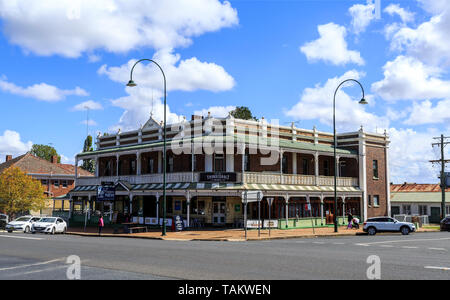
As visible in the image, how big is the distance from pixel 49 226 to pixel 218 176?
13054mm

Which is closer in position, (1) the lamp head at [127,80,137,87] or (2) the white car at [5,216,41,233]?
(1) the lamp head at [127,80,137,87]

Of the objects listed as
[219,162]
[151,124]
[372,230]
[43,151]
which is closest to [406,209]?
[372,230]

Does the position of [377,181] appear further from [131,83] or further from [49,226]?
[49,226]

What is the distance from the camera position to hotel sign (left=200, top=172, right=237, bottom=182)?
33.7 m

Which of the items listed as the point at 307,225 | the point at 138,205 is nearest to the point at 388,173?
the point at 307,225

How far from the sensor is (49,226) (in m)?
34.4

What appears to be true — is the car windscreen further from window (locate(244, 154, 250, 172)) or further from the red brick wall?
the red brick wall

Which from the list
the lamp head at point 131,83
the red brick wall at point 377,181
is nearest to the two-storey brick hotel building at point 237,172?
the red brick wall at point 377,181

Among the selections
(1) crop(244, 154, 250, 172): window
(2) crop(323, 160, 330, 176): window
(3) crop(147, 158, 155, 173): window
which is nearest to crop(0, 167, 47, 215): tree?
(3) crop(147, 158, 155, 173): window

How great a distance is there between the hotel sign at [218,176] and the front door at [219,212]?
3.32 m

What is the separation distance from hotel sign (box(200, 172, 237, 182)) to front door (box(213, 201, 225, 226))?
3320 mm
